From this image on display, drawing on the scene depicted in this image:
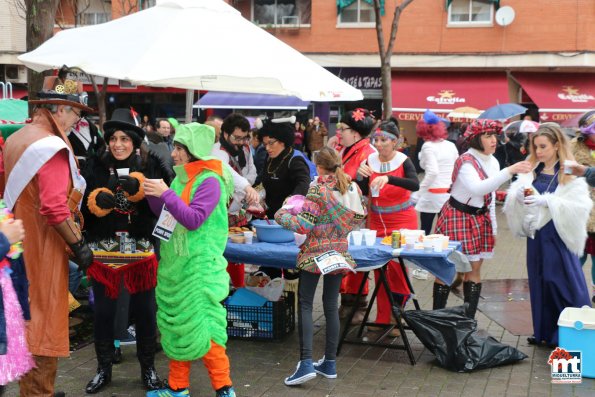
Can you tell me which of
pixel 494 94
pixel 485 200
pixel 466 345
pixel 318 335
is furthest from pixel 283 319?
pixel 494 94

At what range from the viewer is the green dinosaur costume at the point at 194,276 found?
15.6ft

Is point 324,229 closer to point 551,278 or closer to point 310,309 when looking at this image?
point 310,309

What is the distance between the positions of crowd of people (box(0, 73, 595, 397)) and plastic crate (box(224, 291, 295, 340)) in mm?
667

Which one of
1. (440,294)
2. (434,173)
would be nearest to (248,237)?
(440,294)

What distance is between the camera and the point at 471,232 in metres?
6.66

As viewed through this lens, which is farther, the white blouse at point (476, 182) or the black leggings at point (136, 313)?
the white blouse at point (476, 182)

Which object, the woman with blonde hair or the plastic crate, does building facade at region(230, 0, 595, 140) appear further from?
the woman with blonde hair

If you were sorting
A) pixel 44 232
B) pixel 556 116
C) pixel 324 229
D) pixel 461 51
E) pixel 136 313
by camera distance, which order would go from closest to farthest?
pixel 44 232 → pixel 136 313 → pixel 324 229 → pixel 556 116 → pixel 461 51

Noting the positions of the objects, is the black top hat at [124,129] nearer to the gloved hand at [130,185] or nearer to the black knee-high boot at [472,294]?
the gloved hand at [130,185]

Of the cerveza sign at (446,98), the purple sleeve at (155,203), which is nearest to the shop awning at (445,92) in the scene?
the cerveza sign at (446,98)

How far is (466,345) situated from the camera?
581 cm

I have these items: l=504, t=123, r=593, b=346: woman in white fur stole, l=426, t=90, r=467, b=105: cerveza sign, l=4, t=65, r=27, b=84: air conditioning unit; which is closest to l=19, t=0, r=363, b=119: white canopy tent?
l=504, t=123, r=593, b=346: woman in white fur stole

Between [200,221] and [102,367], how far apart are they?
4.64ft

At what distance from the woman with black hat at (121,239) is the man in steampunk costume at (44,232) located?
43 cm
